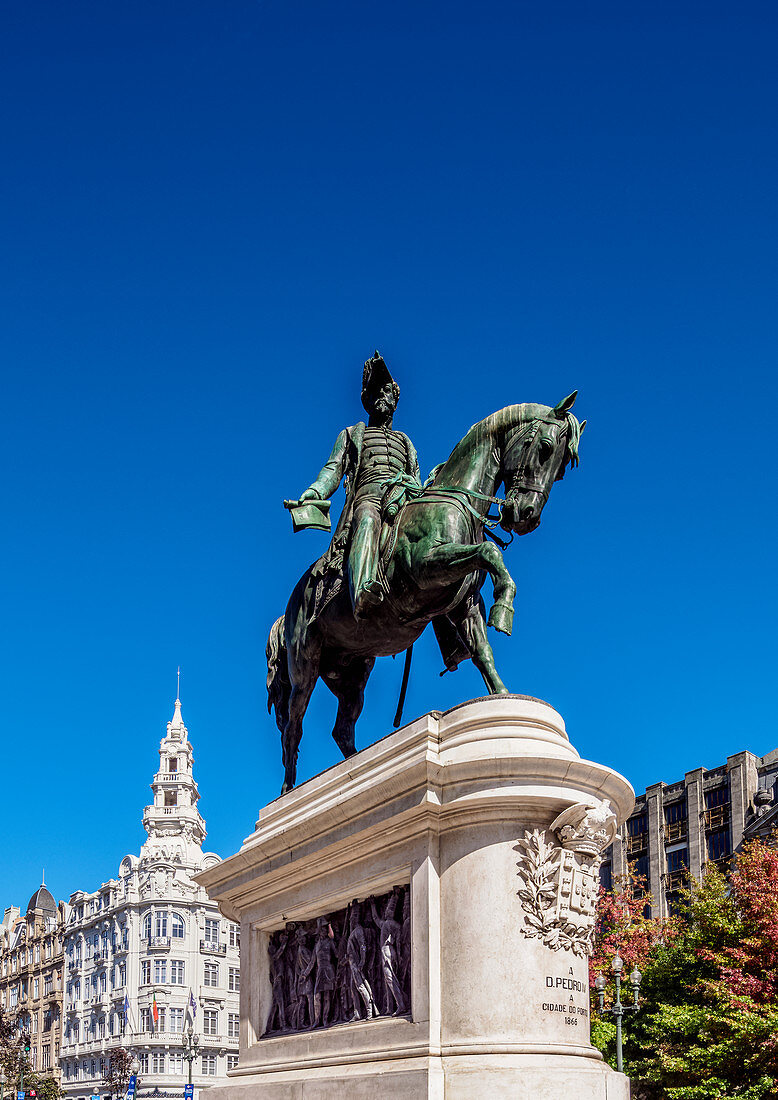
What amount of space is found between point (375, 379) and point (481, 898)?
22.4ft

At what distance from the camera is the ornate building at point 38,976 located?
4513 inches

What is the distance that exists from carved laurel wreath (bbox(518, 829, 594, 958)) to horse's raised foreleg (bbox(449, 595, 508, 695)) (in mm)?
2296

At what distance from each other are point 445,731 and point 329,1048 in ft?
11.1

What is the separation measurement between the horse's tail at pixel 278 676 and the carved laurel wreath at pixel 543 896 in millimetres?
5529

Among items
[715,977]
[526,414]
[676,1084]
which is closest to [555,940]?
[526,414]

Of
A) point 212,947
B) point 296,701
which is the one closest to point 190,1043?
point 212,947

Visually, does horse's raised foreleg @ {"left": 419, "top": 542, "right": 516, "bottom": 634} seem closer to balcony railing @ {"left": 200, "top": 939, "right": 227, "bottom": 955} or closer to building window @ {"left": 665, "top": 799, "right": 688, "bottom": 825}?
building window @ {"left": 665, "top": 799, "right": 688, "bottom": 825}

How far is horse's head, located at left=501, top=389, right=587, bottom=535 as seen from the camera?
12805 millimetres

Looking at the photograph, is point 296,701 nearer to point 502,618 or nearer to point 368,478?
point 368,478

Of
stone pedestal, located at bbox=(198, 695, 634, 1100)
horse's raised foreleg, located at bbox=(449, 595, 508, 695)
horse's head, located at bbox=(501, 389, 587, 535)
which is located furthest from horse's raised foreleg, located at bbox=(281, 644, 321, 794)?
horse's head, located at bbox=(501, 389, 587, 535)

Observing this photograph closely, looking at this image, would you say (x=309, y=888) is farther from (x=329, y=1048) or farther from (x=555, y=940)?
(x=555, y=940)

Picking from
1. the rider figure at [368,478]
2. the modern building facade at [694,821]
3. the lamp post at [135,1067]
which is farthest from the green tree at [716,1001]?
the lamp post at [135,1067]

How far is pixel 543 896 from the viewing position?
1084 centimetres

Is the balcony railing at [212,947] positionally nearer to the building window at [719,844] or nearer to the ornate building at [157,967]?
the ornate building at [157,967]
